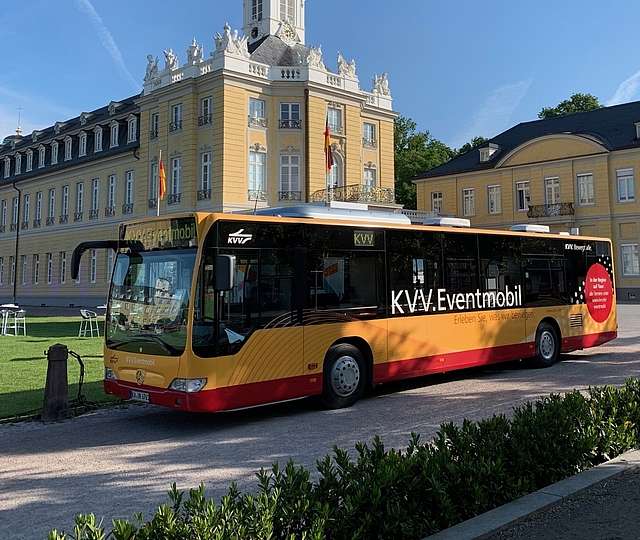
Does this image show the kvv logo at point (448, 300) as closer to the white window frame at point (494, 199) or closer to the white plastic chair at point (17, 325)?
the white plastic chair at point (17, 325)

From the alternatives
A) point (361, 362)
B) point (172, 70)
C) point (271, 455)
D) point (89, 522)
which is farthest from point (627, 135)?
point (89, 522)

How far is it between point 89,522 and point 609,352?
15.8m

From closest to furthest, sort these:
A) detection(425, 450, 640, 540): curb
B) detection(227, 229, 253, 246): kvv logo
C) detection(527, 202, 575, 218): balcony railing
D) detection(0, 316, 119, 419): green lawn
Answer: detection(425, 450, 640, 540): curb
detection(227, 229, 253, 246): kvv logo
detection(0, 316, 119, 419): green lawn
detection(527, 202, 575, 218): balcony railing

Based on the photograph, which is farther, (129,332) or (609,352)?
(609,352)

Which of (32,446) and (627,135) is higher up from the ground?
(627,135)

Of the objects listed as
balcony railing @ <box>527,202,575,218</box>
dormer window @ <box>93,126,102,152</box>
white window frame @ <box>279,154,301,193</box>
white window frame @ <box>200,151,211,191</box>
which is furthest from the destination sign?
balcony railing @ <box>527,202,575,218</box>

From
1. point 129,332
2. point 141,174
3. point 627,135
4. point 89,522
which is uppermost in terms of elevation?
point 627,135

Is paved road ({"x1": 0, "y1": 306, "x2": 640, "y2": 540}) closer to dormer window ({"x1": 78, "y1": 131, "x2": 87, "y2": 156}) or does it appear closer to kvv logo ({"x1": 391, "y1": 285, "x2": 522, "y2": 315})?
kvv logo ({"x1": 391, "y1": 285, "x2": 522, "y2": 315})

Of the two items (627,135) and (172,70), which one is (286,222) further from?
(627,135)

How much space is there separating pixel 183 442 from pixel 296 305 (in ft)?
8.21

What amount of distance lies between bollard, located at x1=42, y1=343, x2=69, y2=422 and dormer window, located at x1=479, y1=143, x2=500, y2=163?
Result: 4960 centimetres

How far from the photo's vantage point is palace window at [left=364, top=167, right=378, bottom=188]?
137 feet

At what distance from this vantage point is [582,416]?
19.2 ft

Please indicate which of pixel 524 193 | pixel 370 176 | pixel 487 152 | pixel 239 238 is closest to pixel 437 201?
pixel 487 152
